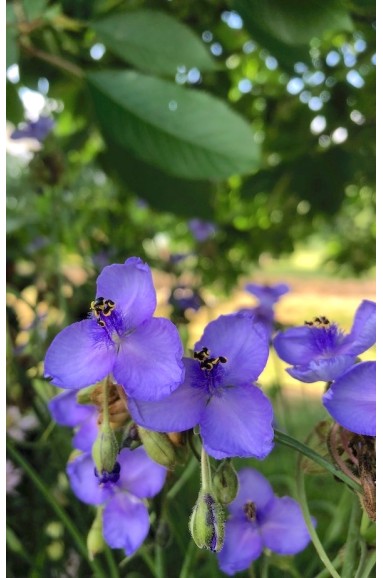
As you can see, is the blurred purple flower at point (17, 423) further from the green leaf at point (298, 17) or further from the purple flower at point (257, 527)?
the green leaf at point (298, 17)

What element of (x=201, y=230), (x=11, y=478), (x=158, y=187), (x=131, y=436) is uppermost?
(x=131, y=436)

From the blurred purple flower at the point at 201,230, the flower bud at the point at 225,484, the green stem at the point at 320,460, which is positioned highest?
the green stem at the point at 320,460

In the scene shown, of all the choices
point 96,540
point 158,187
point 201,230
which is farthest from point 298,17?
point 201,230

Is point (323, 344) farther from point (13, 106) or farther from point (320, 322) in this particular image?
point (13, 106)

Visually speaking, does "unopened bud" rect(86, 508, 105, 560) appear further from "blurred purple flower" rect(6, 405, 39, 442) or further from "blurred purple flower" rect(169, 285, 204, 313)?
"blurred purple flower" rect(169, 285, 204, 313)

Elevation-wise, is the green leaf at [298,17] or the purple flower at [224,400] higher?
the green leaf at [298,17]

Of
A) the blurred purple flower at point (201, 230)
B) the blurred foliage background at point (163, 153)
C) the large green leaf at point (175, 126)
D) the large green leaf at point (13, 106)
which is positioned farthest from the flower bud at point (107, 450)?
the blurred purple flower at point (201, 230)
